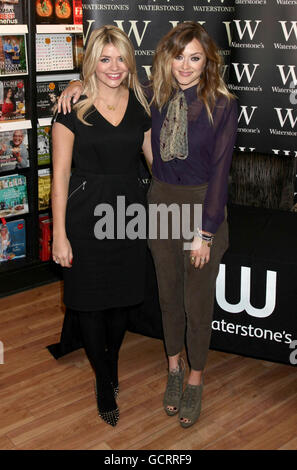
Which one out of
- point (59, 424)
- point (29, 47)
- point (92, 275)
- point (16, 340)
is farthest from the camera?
point (29, 47)

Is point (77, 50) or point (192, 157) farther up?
point (77, 50)

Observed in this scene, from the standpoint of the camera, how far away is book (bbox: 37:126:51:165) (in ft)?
13.2

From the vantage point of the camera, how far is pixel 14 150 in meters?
3.81

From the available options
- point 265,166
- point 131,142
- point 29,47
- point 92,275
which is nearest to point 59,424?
point 92,275

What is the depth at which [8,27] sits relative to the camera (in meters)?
3.46

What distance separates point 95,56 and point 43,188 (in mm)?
2058

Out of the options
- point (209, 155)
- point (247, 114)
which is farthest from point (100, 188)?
point (247, 114)

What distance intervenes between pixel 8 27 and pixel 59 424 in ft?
7.67

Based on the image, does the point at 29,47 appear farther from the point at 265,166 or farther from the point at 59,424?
the point at 59,424

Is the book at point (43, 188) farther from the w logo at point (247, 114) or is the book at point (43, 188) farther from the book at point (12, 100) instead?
the w logo at point (247, 114)

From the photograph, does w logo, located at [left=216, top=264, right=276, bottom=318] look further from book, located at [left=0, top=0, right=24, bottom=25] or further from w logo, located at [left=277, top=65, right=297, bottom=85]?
book, located at [left=0, top=0, right=24, bottom=25]

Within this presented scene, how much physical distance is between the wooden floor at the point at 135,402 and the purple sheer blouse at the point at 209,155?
922mm

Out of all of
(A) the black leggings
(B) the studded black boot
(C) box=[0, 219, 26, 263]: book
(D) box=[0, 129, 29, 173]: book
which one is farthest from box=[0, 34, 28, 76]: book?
(B) the studded black boot

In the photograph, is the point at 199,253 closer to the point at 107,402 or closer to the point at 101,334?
the point at 101,334
